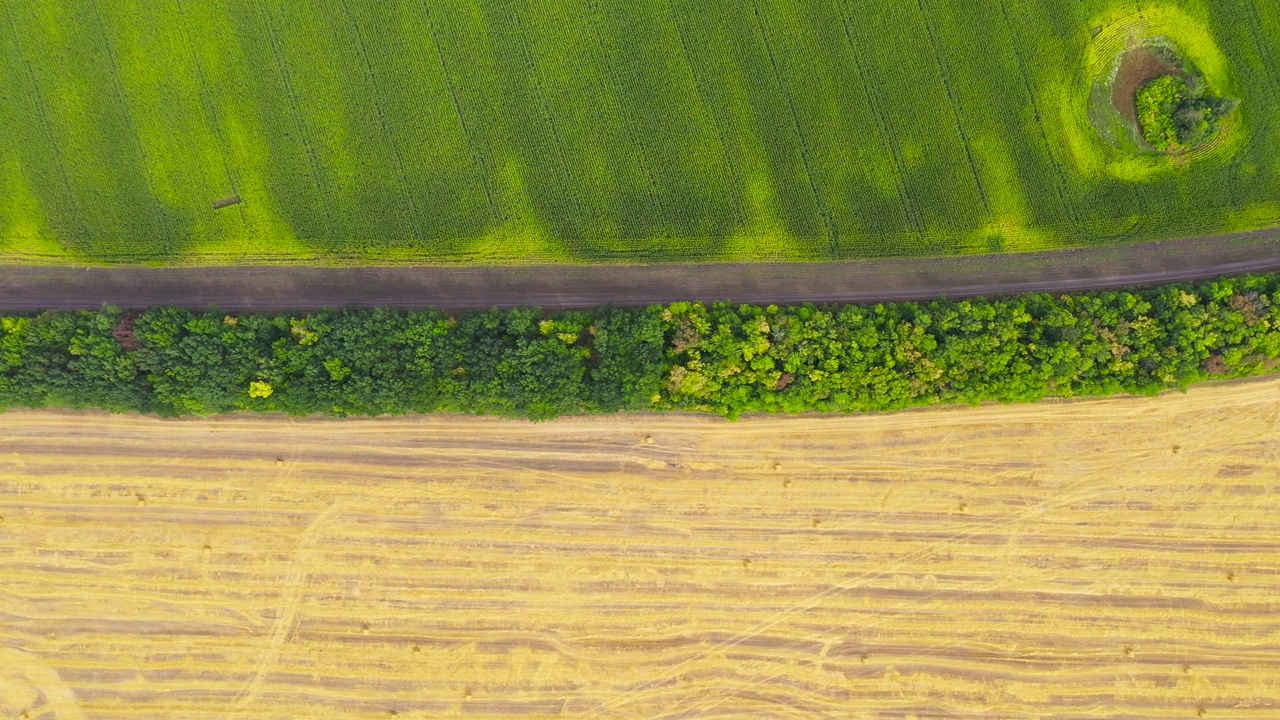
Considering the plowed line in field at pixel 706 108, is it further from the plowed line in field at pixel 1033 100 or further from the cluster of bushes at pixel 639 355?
the plowed line in field at pixel 1033 100

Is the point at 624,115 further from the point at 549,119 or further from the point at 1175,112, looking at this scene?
the point at 1175,112

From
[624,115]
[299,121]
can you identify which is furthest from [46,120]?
[624,115]

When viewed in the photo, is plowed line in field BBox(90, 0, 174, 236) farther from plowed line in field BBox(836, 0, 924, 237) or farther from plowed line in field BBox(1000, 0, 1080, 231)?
plowed line in field BBox(1000, 0, 1080, 231)

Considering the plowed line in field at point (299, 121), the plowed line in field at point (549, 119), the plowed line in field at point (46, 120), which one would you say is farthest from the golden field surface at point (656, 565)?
the plowed line in field at point (549, 119)

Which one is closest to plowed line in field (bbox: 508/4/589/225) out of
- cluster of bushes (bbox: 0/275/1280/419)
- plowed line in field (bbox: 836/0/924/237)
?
cluster of bushes (bbox: 0/275/1280/419)

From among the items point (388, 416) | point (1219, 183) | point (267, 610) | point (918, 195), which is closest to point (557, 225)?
point (388, 416)

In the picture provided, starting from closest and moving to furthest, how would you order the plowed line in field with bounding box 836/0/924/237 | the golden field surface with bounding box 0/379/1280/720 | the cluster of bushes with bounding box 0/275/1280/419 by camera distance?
the cluster of bushes with bounding box 0/275/1280/419
the golden field surface with bounding box 0/379/1280/720
the plowed line in field with bounding box 836/0/924/237

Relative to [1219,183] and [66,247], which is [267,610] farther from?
[1219,183]
